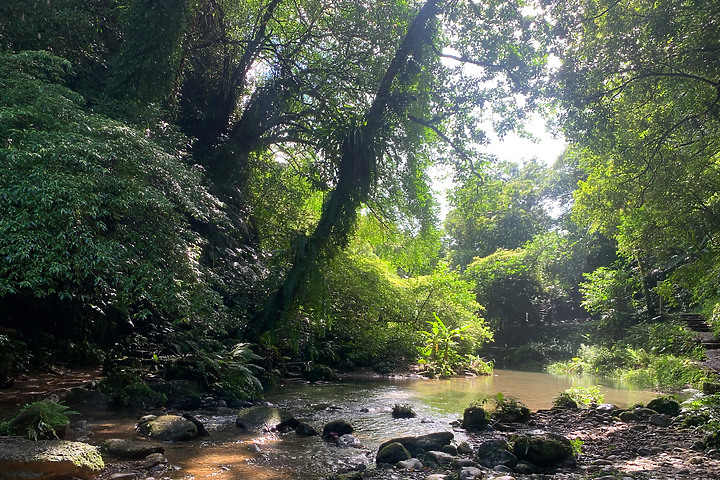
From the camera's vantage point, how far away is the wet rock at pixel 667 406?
25.0 feet

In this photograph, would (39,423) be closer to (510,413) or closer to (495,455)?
(495,455)

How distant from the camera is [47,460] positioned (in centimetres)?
361

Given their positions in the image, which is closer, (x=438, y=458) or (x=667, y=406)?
(x=438, y=458)

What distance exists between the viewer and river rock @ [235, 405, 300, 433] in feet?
19.9

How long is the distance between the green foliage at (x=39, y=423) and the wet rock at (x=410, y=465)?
3.27 metres

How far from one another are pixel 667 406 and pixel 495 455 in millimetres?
4349

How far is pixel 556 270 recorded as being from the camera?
1139 inches

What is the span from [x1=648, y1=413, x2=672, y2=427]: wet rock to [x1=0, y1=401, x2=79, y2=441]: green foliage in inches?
302

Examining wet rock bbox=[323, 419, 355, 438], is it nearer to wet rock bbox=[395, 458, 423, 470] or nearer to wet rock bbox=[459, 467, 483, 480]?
wet rock bbox=[395, 458, 423, 470]

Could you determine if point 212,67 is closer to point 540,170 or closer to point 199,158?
point 199,158

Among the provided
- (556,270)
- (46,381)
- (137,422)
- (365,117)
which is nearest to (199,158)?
(365,117)

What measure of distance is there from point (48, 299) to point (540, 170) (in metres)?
34.7

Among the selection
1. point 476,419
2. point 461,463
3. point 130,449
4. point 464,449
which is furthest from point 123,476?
point 476,419

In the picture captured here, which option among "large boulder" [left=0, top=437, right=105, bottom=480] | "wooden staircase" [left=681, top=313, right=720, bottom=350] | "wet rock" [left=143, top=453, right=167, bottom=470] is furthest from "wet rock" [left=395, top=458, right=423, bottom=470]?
"wooden staircase" [left=681, top=313, right=720, bottom=350]
